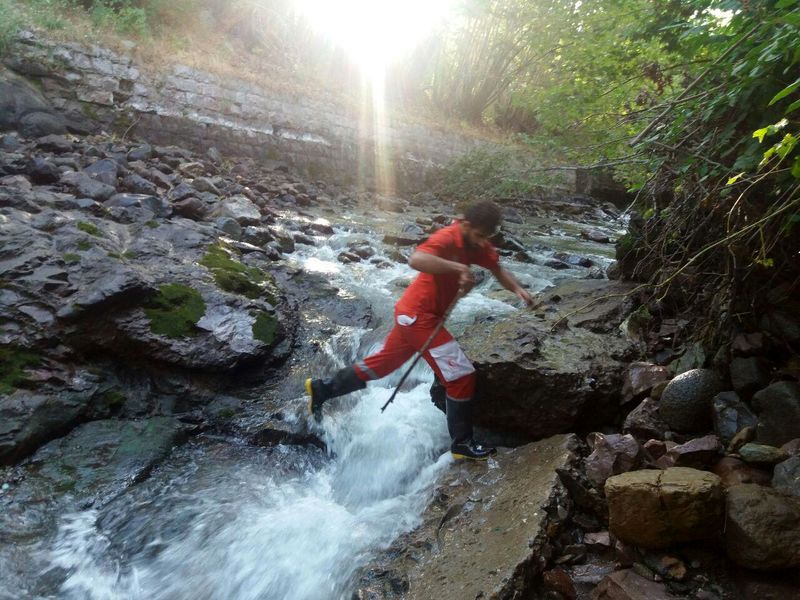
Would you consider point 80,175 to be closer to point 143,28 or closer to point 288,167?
point 288,167

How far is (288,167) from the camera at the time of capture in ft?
45.8

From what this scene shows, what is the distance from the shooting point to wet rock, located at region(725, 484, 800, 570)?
2016mm

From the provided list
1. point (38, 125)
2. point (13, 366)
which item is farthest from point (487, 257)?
point (38, 125)

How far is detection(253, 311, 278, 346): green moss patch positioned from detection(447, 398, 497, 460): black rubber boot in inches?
78.3

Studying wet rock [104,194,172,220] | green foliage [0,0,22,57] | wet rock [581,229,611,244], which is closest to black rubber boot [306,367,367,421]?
wet rock [104,194,172,220]

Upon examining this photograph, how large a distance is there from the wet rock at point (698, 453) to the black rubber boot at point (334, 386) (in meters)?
2.24

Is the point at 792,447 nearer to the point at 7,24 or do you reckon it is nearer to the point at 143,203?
the point at 143,203

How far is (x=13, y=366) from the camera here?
11.4 ft

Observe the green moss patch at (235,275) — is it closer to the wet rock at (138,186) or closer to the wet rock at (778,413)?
the wet rock at (138,186)

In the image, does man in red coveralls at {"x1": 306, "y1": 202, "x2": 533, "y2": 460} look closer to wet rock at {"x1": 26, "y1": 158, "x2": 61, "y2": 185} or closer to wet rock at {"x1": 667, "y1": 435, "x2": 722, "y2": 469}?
wet rock at {"x1": 667, "y1": 435, "x2": 722, "y2": 469}

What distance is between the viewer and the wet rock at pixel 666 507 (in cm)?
216

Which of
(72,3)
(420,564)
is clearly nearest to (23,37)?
(72,3)

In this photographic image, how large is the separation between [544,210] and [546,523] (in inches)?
591

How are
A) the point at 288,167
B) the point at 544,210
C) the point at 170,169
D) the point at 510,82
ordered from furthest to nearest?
the point at 510,82
the point at 544,210
the point at 288,167
the point at 170,169
